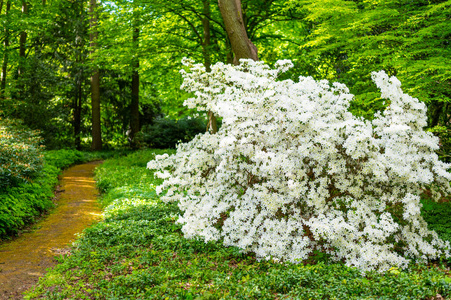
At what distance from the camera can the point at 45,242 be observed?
22.3ft

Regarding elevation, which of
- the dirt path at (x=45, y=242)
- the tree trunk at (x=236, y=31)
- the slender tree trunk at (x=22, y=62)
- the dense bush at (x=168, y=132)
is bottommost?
the dirt path at (x=45, y=242)

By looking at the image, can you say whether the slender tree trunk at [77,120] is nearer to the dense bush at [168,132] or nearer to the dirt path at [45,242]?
the dense bush at [168,132]

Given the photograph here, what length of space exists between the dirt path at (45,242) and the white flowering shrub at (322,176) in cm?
238

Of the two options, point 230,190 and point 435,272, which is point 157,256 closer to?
point 230,190

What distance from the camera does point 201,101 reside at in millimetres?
6746

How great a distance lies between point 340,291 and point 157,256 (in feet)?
8.81

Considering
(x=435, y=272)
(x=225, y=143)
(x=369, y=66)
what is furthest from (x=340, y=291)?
(x=369, y=66)

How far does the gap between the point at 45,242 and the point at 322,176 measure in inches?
196

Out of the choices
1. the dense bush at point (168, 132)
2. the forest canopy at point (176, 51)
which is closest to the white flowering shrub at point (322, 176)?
the forest canopy at point (176, 51)

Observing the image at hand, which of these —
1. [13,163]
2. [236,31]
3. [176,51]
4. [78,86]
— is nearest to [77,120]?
[78,86]

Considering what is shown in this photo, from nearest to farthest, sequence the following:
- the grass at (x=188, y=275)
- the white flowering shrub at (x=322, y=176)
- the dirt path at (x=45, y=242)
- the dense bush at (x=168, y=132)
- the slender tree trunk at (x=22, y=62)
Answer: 1. the grass at (x=188, y=275)
2. the white flowering shrub at (x=322, y=176)
3. the dirt path at (x=45, y=242)
4. the slender tree trunk at (x=22, y=62)
5. the dense bush at (x=168, y=132)

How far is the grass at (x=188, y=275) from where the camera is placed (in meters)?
4.11

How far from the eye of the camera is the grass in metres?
4.11

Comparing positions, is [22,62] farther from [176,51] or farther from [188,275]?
[188,275]
